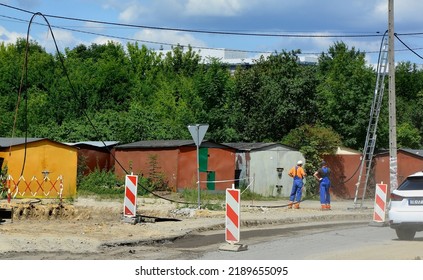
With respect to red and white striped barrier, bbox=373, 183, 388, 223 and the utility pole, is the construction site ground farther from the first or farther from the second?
red and white striped barrier, bbox=373, 183, 388, 223

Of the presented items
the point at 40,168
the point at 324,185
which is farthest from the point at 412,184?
the point at 40,168

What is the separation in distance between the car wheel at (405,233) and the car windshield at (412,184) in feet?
2.33

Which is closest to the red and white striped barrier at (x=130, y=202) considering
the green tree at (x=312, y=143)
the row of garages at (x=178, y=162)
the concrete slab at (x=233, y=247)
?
the concrete slab at (x=233, y=247)

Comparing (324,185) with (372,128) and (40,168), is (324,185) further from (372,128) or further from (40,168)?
(40,168)

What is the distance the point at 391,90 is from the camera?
1830 cm

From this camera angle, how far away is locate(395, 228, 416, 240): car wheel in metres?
10.9

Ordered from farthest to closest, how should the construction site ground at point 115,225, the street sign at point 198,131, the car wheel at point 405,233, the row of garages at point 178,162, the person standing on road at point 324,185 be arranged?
1. the row of garages at point 178,162
2. the person standing on road at point 324,185
3. the street sign at point 198,131
4. the construction site ground at point 115,225
5. the car wheel at point 405,233

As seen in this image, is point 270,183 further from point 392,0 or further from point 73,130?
point 392,0

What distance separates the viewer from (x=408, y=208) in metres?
11.8

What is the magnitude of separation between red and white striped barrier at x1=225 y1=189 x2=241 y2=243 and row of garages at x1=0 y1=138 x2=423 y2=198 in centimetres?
1034

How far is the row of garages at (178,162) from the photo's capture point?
79.1 feet

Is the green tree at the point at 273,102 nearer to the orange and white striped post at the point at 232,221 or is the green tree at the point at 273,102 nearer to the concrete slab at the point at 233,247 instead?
the orange and white striped post at the point at 232,221

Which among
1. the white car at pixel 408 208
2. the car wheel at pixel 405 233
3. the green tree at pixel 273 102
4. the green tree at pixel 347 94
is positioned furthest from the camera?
the green tree at pixel 273 102
